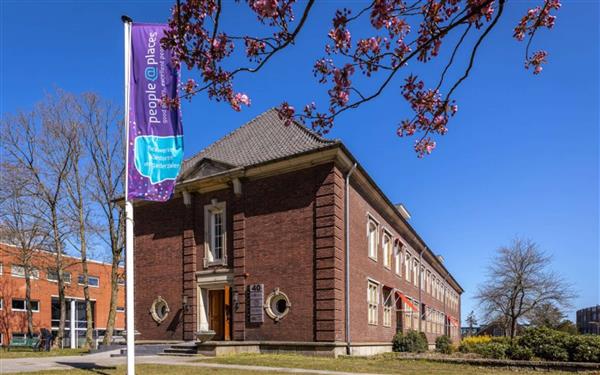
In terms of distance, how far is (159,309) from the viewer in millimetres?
24766

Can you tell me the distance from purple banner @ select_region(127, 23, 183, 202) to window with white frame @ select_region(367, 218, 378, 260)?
41.5ft

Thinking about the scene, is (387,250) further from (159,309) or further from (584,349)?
(159,309)

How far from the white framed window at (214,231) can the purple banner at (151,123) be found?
359 inches

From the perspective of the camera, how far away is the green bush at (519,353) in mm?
19125

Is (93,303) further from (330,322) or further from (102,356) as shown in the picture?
(330,322)

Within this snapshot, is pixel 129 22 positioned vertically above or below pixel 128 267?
above

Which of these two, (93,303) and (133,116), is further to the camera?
(93,303)

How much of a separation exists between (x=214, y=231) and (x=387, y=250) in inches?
409

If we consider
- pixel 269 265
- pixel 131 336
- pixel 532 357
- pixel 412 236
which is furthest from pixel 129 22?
pixel 412 236

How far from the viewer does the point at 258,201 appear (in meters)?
21.8

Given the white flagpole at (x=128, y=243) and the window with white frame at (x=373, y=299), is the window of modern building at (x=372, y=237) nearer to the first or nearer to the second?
the window with white frame at (x=373, y=299)

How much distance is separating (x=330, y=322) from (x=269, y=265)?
3.54 m

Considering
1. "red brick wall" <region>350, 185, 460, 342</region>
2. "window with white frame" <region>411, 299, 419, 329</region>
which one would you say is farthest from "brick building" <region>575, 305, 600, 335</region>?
"red brick wall" <region>350, 185, 460, 342</region>

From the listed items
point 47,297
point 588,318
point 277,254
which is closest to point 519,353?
point 277,254
